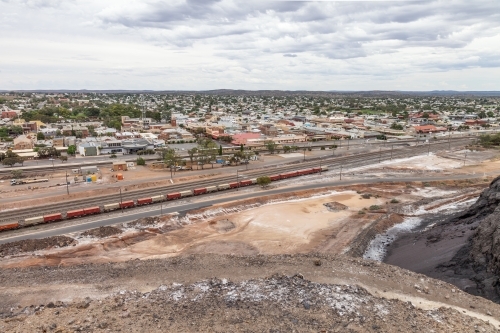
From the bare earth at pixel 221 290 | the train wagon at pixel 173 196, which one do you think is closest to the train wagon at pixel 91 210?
the bare earth at pixel 221 290

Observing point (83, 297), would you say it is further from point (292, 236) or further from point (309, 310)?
point (292, 236)

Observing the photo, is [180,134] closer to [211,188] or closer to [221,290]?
[211,188]

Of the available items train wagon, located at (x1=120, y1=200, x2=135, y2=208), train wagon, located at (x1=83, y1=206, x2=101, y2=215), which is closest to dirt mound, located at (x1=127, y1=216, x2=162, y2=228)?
train wagon, located at (x1=120, y1=200, x2=135, y2=208)

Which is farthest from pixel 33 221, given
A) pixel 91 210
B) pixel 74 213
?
pixel 91 210

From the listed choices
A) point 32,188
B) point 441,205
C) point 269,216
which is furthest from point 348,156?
point 32,188

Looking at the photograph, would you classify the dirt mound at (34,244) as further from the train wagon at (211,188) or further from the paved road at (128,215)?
the train wagon at (211,188)

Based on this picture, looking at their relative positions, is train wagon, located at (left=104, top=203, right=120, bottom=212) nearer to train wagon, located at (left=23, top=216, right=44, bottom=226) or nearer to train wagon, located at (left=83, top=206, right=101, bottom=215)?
train wagon, located at (left=83, top=206, right=101, bottom=215)
